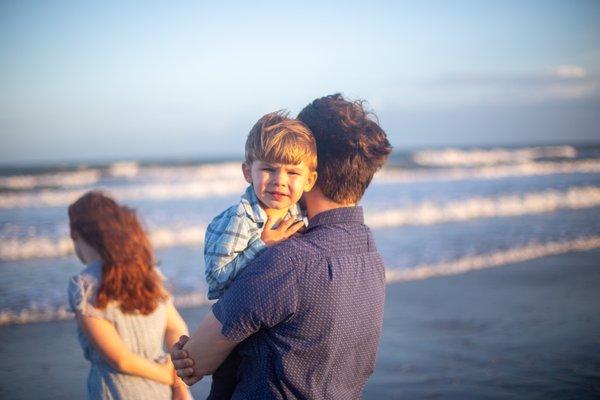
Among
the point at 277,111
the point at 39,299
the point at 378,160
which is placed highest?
the point at 277,111

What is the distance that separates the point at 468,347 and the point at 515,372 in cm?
65

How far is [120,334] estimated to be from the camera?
2.85 meters

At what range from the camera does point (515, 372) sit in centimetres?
461

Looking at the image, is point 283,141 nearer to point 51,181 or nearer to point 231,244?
point 231,244

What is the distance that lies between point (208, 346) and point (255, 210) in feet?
1.71

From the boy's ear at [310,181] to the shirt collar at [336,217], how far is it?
0.13 meters

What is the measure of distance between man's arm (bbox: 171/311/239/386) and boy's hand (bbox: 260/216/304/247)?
1.07 feet

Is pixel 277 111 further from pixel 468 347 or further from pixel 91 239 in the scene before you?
pixel 468 347

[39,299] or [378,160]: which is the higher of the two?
[378,160]

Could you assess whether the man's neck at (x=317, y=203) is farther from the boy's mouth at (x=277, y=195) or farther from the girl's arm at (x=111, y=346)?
the girl's arm at (x=111, y=346)

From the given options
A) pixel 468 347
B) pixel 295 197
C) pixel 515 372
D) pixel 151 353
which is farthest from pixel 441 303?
pixel 295 197

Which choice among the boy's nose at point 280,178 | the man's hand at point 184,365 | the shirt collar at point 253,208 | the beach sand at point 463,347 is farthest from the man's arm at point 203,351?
the beach sand at point 463,347

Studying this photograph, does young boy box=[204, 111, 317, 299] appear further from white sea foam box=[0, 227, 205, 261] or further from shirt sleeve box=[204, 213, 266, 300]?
white sea foam box=[0, 227, 205, 261]

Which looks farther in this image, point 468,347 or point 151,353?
point 468,347
